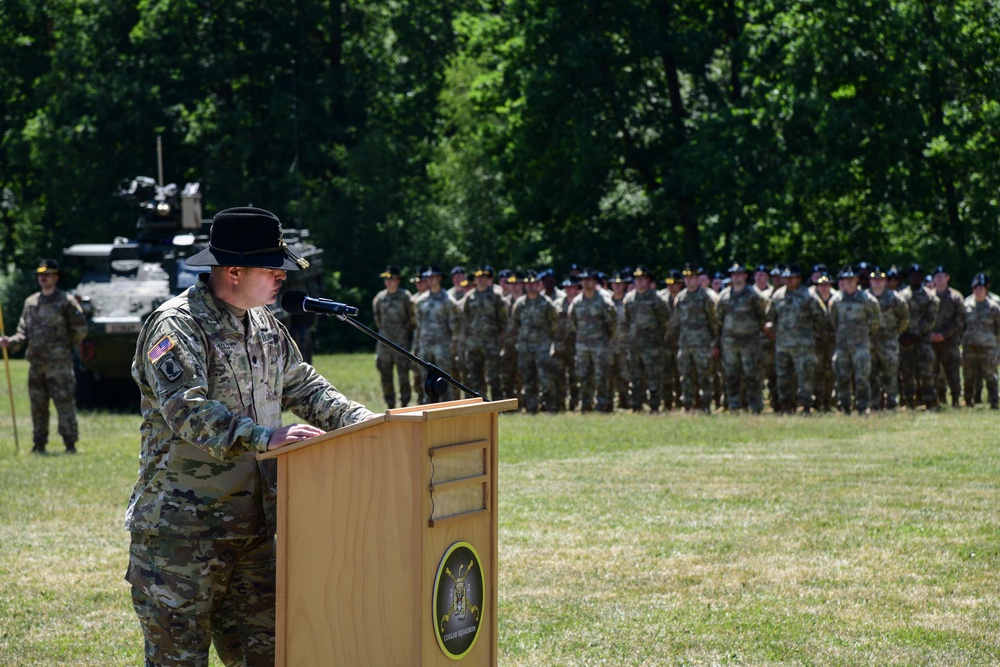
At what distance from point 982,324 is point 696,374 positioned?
3912 mm

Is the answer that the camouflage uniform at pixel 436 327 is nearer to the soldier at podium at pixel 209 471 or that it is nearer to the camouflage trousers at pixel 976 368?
the camouflage trousers at pixel 976 368

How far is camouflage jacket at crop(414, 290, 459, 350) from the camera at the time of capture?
19.1 meters

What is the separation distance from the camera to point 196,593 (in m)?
4.39

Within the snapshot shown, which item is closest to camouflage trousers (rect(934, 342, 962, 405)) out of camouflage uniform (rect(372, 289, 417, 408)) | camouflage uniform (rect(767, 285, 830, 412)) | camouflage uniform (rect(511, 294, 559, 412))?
camouflage uniform (rect(767, 285, 830, 412))

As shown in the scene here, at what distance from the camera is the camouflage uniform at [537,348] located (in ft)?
62.6

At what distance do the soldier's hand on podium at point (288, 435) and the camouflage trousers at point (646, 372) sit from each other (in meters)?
14.8

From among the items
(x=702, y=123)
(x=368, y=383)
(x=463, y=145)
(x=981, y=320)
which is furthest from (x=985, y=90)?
(x=463, y=145)

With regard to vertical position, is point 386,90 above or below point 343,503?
above

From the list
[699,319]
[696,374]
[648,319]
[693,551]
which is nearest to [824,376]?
[696,374]

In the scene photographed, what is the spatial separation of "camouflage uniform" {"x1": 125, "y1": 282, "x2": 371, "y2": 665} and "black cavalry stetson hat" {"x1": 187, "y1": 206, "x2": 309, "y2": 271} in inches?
6.3

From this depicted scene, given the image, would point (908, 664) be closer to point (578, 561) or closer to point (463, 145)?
point (578, 561)

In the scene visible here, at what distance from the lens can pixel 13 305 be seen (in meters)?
40.3

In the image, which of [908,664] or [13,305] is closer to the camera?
[908,664]

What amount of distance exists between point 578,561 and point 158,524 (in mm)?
4239
